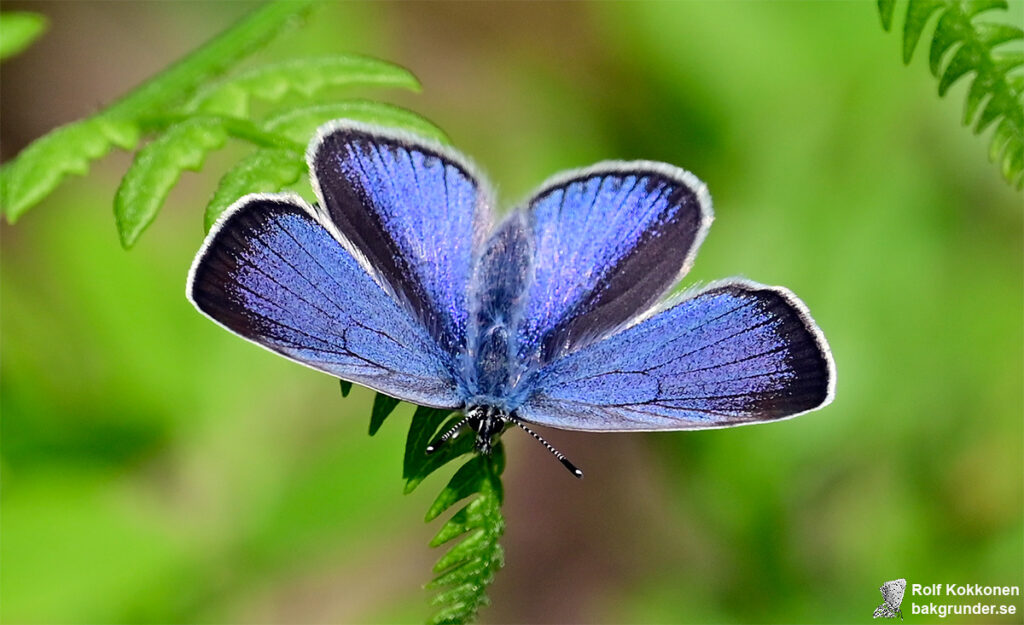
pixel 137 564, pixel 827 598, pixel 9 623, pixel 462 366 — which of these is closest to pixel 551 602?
pixel 827 598

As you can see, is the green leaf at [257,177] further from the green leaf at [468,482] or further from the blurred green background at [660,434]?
the blurred green background at [660,434]

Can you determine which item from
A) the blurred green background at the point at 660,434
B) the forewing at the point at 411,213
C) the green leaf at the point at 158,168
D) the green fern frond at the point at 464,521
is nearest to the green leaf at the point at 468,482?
the green fern frond at the point at 464,521

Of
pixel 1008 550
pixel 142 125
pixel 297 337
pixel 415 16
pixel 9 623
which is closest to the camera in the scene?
pixel 297 337

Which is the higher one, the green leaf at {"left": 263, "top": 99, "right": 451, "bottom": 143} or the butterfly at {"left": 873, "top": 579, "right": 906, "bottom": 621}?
the green leaf at {"left": 263, "top": 99, "right": 451, "bottom": 143}

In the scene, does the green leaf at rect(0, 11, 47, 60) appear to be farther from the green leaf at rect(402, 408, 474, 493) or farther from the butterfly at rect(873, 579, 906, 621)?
the butterfly at rect(873, 579, 906, 621)

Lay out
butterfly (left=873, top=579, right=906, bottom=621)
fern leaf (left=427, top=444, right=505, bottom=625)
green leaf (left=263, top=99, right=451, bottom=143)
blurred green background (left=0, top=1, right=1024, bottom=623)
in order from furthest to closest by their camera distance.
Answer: blurred green background (left=0, top=1, right=1024, bottom=623) < butterfly (left=873, top=579, right=906, bottom=621) < green leaf (left=263, top=99, right=451, bottom=143) < fern leaf (left=427, top=444, right=505, bottom=625)

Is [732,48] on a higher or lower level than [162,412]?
higher

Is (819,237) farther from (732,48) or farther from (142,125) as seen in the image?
(142,125)

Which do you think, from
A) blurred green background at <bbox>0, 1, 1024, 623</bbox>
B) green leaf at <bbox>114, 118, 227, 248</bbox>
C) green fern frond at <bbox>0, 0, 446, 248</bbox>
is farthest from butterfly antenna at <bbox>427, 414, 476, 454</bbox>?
blurred green background at <bbox>0, 1, 1024, 623</bbox>
